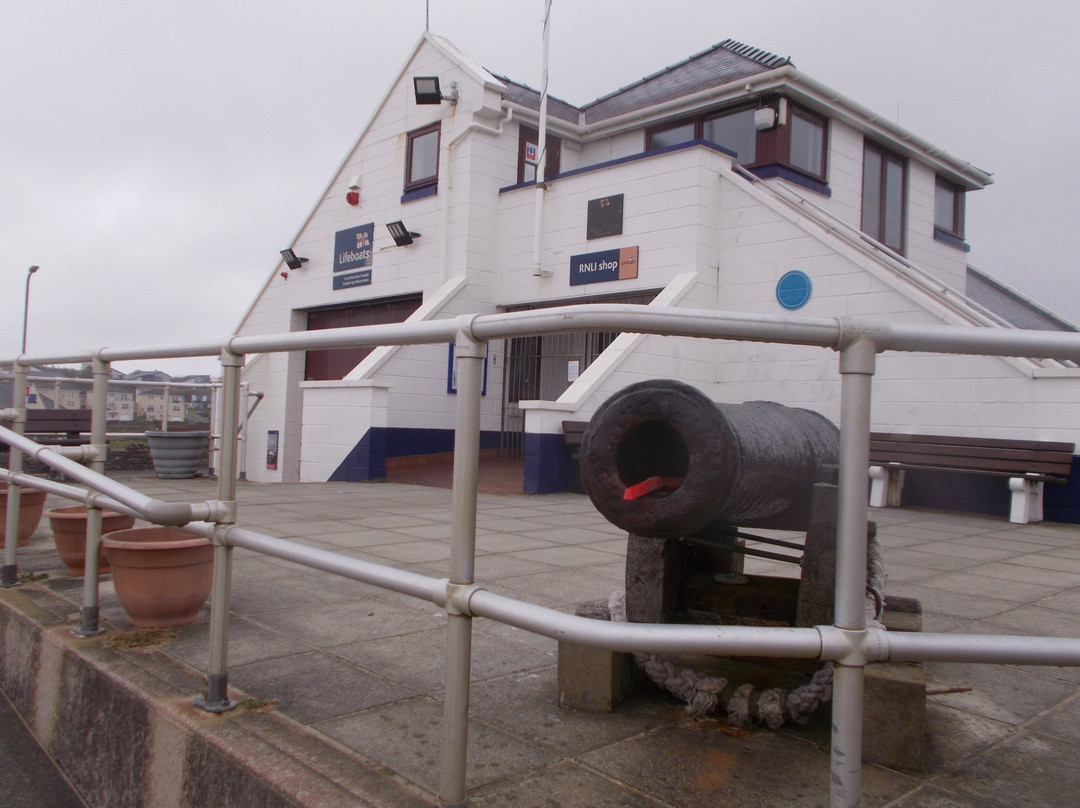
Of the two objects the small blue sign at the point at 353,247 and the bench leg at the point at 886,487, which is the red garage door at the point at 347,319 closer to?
the small blue sign at the point at 353,247

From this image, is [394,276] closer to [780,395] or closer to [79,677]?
[780,395]


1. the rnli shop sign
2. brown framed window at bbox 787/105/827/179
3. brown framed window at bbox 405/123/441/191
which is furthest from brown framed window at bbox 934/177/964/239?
the rnli shop sign

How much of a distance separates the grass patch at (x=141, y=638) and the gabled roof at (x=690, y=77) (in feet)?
41.7

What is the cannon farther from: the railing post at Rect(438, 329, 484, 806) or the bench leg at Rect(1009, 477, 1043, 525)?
the bench leg at Rect(1009, 477, 1043, 525)

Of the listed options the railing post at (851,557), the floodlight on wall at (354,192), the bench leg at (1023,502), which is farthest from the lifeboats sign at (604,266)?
the railing post at (851,557)

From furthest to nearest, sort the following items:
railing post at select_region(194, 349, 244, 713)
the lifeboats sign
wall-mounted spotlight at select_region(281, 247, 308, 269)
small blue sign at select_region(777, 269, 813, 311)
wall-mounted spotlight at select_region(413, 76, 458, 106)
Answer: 1. wall-mounted spotlight at select_region(281, 247, 308, 269)
2. wall-mounted spotlight at select_region(413, 76, 458, 106)
3. the lifeboats sign
4. small blue sign at select_region(777, 269, 813, 311)
5. railing post at select_region(194, 349, 244, 713)

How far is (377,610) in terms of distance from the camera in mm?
3627

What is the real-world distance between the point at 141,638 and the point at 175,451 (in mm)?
8693

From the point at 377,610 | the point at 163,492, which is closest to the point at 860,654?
the point at 377,610

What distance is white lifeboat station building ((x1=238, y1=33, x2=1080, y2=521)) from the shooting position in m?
9.66

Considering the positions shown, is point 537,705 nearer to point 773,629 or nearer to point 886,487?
point 773,629

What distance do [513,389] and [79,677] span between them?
11337 mm

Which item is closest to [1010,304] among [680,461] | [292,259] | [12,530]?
[292,259]

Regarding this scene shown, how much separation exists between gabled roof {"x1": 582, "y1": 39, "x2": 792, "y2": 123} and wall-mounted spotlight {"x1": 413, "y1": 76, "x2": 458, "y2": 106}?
9.51 feet
